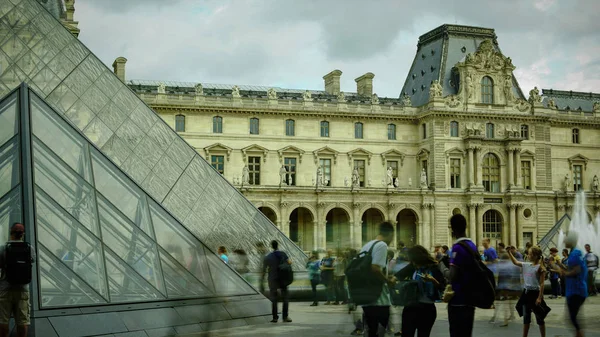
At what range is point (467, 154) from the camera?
157ft

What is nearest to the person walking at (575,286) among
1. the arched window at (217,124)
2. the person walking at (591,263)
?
the person walking at (591,263)

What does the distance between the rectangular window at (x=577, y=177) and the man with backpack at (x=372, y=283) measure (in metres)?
47.2

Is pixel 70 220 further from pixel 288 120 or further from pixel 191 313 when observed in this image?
pixel 288 120

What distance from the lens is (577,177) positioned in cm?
5181

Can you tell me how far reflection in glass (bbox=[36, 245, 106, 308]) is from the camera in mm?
8117

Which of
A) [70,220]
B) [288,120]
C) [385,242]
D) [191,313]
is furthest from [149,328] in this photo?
[288,120]

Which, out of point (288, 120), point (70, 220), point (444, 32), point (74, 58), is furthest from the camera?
point (444, 32)

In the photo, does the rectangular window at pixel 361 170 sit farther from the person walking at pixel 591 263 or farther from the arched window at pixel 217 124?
the person walking at pixel 591 263

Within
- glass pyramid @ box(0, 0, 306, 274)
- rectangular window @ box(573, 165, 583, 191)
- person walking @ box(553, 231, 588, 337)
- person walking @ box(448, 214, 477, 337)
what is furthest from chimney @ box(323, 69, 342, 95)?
person walking @ box(448, 214, 477, 337)

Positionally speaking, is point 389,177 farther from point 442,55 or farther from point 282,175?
point 442,55

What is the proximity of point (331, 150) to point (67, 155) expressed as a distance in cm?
3860

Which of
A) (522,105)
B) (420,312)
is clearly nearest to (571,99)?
(522,105)

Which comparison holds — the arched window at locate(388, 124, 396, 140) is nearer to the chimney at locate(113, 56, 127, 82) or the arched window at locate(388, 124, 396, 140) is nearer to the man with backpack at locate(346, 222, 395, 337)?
the chimney at locate(113, 56, 127, 82)

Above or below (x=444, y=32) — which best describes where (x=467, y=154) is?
below
